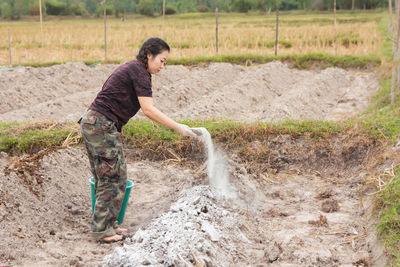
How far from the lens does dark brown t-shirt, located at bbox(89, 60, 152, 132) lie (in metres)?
3.45

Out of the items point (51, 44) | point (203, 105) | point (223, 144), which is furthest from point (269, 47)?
point (223, 144)

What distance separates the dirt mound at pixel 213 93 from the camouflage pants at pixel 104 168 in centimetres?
394

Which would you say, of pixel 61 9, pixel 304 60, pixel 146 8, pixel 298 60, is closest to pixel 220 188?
pixel 298 60

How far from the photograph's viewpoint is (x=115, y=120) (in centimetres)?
358

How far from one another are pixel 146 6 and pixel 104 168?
124 ft

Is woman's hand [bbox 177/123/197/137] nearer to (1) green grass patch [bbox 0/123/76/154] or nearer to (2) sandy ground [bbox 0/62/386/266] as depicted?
(2) sandy ground [bbox 0/62/386/266]

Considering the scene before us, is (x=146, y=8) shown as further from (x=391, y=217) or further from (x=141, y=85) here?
(x=391, y=217)

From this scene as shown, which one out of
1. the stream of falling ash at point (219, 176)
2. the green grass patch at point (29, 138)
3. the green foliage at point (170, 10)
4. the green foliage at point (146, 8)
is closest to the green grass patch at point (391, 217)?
the stream of falling ash at point (219, 176)

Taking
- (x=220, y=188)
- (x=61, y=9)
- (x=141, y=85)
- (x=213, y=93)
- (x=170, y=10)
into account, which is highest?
(x=170, y=10)

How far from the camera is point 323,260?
10.6 ft

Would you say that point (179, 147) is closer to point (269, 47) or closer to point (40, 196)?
point (40, 196)

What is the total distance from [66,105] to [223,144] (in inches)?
172

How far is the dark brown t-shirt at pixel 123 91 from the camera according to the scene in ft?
11.3

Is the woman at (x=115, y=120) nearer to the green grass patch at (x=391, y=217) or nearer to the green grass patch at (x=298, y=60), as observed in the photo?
the green grass patch at (x=391, y=217)
